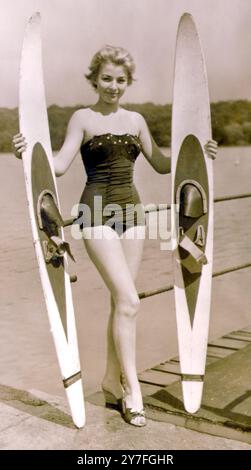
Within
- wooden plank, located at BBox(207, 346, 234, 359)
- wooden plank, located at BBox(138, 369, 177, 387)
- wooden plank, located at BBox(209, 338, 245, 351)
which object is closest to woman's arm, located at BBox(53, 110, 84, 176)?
wooden plank, located at BBox(138, 369, 177, 387)

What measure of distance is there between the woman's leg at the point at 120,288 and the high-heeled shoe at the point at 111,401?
0.42 feet

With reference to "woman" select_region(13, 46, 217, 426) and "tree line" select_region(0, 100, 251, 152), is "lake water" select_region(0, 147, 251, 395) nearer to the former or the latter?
"tree line" select_region(0, 100, 251, 152)

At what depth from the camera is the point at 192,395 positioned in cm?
230

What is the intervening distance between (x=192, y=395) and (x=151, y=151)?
3.17ft

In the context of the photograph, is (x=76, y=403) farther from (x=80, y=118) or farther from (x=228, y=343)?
(x=228, y=343)

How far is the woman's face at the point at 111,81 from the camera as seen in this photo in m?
2.03

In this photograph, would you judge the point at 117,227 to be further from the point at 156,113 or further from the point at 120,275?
the point at 156,113

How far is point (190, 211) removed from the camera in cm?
234

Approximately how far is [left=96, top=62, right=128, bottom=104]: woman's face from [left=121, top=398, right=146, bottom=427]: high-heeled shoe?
1133 mm

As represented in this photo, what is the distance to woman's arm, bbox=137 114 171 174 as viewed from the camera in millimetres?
2168

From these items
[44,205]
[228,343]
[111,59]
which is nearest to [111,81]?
[111,59]


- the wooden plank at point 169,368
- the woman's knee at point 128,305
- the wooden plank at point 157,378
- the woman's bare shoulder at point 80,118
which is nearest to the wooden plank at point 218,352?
the wooden plank at point 169,368

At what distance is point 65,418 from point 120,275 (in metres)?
0.63
